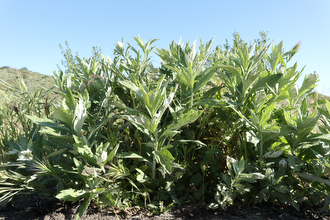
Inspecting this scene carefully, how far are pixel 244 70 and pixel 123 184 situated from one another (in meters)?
1.24

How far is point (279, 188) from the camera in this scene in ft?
4.95

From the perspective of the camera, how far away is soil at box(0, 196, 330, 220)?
1559 millimetres

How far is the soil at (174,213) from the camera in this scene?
5.11 ft

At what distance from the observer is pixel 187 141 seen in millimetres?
1672

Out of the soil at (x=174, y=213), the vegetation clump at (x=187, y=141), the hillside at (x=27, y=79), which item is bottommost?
the soil at (x=174, y=213)

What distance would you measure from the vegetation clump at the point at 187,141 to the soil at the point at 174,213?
2.4 inches

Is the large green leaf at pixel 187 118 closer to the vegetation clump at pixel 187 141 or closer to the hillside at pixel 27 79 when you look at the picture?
the vegetation clump at pixel 187 141

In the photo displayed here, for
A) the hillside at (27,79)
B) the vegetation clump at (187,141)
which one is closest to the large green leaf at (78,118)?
the vegetation clump at (187,141)

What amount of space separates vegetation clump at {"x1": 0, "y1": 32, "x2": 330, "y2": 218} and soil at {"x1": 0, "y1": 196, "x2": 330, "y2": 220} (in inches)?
2.4

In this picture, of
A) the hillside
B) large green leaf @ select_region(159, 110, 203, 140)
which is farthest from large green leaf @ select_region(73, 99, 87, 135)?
the hillside

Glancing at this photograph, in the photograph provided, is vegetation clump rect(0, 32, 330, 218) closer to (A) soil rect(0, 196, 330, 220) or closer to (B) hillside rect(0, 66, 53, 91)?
(A) soil rect(0, 196, 330, 220)

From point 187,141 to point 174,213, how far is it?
1.65ft

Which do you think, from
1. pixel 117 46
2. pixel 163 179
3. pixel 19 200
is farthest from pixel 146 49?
pixel 19 200

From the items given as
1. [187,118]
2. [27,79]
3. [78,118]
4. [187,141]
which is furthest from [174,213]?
[27,79]
